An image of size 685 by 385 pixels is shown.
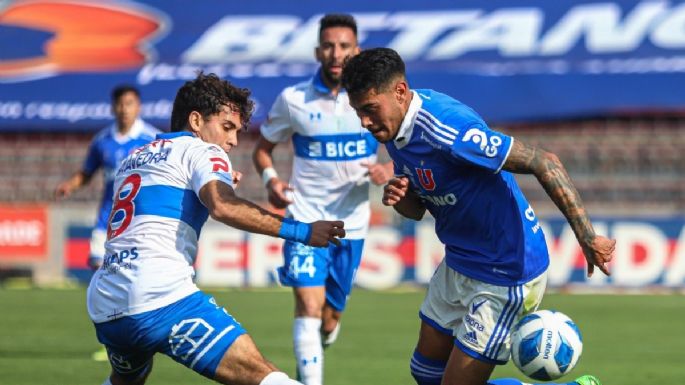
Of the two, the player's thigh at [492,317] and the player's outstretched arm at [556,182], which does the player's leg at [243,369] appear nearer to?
the player's thigh at [492,317]

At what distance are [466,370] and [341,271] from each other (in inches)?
99.5

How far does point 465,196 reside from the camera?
633cm

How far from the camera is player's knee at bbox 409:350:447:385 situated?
6.72 meters

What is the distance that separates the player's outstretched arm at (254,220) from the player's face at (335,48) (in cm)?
307

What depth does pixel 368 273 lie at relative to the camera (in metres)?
18.1

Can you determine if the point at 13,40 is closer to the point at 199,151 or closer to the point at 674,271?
the point at 674,271

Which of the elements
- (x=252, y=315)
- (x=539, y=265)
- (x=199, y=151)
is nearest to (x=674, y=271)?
(x=252, y=315)

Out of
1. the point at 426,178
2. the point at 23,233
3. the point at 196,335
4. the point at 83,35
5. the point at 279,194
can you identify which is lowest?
the point at 23,233

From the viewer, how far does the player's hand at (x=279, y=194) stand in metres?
8.66

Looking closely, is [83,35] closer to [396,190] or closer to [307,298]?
[307,298]

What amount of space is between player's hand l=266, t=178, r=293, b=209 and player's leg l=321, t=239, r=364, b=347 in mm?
470

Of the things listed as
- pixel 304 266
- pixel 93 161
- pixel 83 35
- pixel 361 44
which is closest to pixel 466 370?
pixel 304 266

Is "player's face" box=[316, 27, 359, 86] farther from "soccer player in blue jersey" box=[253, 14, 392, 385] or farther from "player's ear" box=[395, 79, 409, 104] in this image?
"player's ear" box=[395, 79, 409, 104]

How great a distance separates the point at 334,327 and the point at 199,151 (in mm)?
3388
